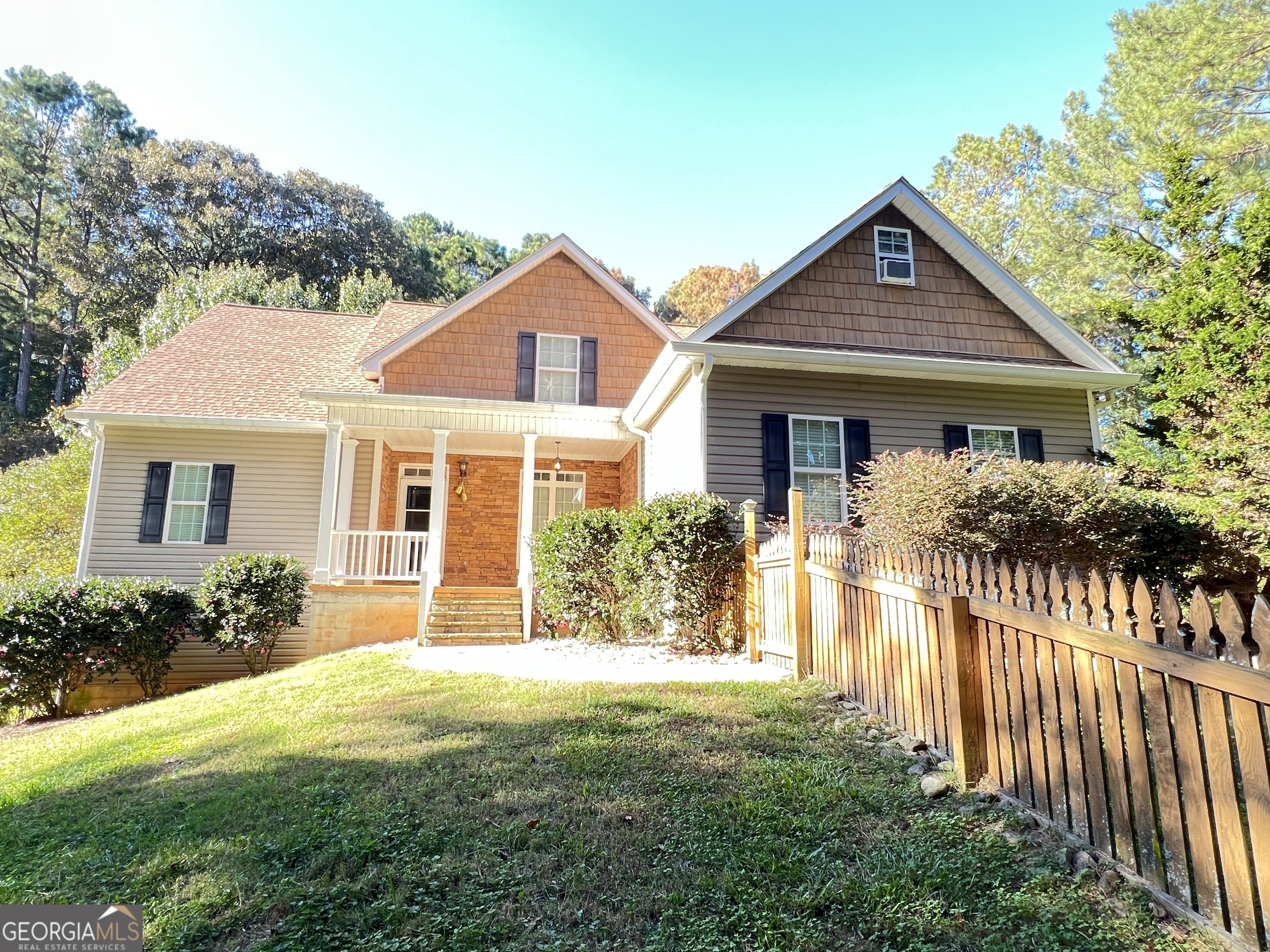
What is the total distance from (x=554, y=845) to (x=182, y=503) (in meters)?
11.6

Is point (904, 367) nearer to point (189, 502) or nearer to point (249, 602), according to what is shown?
point (249, 602)

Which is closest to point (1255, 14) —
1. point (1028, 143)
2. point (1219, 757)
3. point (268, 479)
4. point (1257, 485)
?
point (1028, 143)

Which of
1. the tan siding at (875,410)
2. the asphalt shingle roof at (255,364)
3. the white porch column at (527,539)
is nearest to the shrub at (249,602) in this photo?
the asphalt shingle roof at (255,364)

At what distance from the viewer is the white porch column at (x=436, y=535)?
9695 mm

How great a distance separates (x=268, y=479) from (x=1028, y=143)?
2954 centimetres

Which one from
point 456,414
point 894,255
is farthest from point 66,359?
point 894,255

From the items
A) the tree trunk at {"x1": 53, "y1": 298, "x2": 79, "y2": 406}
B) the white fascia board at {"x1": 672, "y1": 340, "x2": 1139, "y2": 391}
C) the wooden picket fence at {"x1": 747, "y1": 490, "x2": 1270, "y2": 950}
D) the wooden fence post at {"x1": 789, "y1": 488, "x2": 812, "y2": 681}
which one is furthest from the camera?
the tree trunk at {"x1": 53, "y1": 298, "x2": 79, "y2": 406}

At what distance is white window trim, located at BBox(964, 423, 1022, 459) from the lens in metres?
9.62

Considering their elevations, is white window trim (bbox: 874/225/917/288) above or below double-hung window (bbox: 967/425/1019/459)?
above

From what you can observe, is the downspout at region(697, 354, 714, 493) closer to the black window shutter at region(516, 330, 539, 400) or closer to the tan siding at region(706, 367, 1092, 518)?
the tan siding at region(706, 367, 1092, 518)

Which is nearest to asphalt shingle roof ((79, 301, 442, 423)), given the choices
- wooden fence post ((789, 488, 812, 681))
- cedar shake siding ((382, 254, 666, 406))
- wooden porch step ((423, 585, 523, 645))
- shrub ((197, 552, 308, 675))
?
cedar shake siding ((382, 254, 666, 406))

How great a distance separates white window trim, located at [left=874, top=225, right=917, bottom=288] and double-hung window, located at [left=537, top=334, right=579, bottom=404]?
19.3 feet

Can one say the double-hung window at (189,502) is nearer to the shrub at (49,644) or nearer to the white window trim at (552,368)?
the shrub at (49,644)

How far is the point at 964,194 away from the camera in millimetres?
26281
